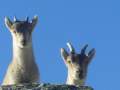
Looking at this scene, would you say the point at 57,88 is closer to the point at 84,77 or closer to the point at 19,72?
the point at 19,72

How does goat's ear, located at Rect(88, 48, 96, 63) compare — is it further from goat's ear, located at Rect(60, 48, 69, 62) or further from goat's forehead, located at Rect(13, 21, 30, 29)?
goat's forehead, located at Rect(13, 21, 30, 29)

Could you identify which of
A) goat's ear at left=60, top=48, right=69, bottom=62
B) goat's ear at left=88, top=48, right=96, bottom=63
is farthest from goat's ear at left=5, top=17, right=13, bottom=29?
goat's ear at left=88, top=48, right=96, bottom=63

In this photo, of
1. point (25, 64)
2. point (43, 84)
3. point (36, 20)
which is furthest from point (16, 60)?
point (43, 84)

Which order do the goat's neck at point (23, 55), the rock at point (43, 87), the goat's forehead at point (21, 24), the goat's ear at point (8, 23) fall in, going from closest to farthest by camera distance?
the rock at point (43, 87)
the goat's neck at point (23, 55)
the goat's forehead at point (21, 24)
the goat's ear at point (8, 23)

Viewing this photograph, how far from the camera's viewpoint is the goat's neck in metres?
20.2

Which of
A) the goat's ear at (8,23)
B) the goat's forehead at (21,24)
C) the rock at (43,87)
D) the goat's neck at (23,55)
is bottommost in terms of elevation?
the rock at (43,87)

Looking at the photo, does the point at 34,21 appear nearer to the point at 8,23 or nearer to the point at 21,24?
the point at 21,24

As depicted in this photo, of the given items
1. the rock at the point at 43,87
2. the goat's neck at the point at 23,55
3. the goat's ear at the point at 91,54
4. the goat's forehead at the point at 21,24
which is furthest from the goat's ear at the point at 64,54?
the rock at the point at 43,87

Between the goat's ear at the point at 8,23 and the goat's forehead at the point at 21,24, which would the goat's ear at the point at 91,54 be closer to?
the goat's forehead at the point at 21,24

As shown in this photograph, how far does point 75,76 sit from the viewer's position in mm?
21172

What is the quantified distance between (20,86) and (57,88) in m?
0.79

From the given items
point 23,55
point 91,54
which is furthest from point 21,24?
point 91,54

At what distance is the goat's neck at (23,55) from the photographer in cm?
2017

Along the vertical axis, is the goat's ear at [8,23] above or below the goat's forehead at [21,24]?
above
